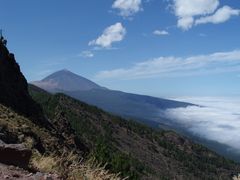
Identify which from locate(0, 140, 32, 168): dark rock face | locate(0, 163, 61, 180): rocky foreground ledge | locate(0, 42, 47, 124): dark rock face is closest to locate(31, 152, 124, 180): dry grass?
locate(0, 140, 32, 168): dark rock face

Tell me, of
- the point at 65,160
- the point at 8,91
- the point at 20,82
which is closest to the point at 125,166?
the point at 20,82

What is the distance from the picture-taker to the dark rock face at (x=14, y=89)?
59.5 meters

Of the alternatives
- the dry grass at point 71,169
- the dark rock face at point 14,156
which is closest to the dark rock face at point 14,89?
the dry grass at point 71,169

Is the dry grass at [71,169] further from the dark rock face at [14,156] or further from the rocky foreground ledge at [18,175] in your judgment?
the rocky foreground ledge at [18,175]

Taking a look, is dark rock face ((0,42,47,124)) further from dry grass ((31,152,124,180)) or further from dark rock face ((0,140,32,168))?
dark rock face ((0,140,32,168))

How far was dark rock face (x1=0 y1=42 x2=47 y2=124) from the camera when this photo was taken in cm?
5953

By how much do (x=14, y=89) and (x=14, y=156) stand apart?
5579 centimetres

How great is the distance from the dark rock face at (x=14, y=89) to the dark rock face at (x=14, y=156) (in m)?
46.0

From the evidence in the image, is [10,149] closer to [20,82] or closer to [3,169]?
[3,169]

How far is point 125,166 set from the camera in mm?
87000

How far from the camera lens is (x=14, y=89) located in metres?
64.8

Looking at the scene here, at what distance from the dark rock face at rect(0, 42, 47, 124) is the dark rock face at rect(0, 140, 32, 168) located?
46002 mm

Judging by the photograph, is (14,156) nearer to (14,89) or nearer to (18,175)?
(18,175)

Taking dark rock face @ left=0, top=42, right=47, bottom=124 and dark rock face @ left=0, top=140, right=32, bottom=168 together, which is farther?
dark rock face @ left=0, top=42, right=47, bottom=124
